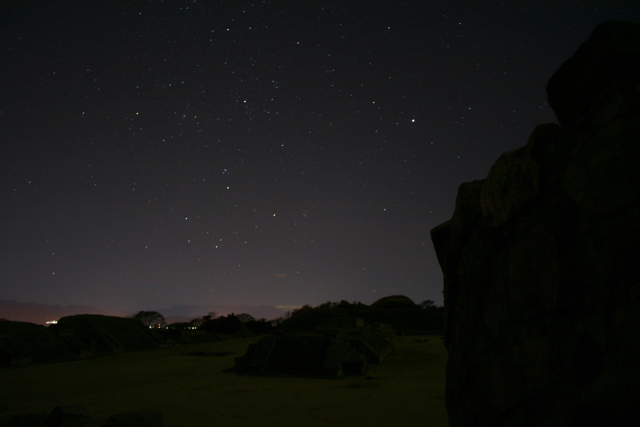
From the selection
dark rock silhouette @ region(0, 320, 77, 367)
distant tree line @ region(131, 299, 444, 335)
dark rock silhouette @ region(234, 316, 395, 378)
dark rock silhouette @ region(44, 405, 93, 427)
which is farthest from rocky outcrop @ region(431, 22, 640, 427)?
distant tree line @ region(131, 299, 444, 335)

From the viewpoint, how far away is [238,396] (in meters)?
8.98

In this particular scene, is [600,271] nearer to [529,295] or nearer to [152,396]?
[529,295]

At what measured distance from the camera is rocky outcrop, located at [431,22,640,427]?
1.47 m

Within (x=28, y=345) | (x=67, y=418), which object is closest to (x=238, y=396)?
(x=67, y=418)

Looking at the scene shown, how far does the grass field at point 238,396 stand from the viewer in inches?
265

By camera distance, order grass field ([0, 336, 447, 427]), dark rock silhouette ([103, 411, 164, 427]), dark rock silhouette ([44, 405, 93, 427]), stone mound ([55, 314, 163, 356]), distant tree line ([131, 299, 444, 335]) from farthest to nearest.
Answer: distant tree line ([131, 299, 444, 335]) → stone mound ([55, 314, 163, 356]) → grass field ([0, 336, 447, 427]) → dark rock silhouette ([44, 405, 93, 427]) → dark rock silhouette ([103, 411, 164, 427])

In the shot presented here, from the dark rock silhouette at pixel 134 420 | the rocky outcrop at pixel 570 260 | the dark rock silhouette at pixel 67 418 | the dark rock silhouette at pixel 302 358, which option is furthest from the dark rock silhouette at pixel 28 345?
the rocky outcrop at pixel 570 260

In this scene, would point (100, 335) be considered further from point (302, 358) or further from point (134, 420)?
point (134, 420)

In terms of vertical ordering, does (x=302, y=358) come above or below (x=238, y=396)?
above

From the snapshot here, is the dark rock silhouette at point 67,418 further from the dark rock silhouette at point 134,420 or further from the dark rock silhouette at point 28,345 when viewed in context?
the dark rock silhouette at point 28,345

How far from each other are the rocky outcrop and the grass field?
14.9 feet

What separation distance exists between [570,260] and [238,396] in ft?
28.9

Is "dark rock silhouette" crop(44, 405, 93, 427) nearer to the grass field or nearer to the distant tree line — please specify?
the grass field

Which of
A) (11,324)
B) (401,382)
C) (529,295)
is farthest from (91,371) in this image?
(529,295)
